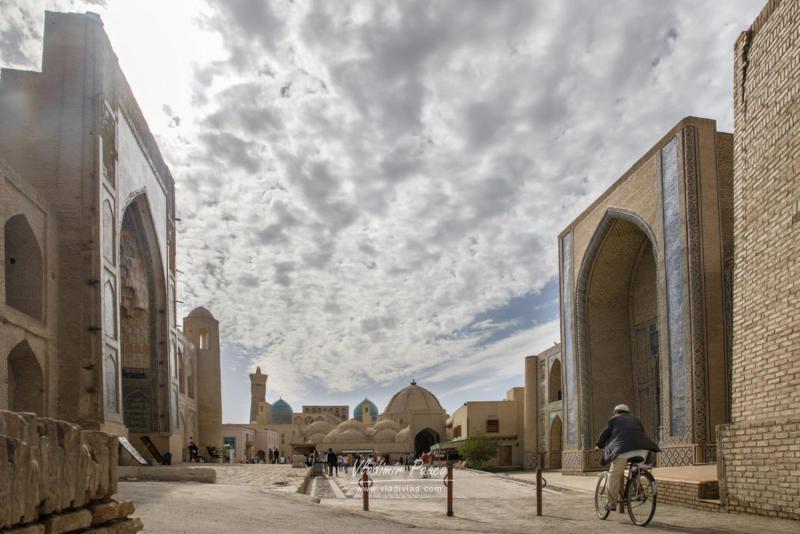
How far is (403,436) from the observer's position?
49531 millimetres

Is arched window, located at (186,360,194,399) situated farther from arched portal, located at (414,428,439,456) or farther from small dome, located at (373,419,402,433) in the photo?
arched portal, located at (414,428,439,456)

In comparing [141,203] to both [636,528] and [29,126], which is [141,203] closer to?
[29,126]

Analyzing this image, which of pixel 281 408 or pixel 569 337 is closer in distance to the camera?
pixel 569 337

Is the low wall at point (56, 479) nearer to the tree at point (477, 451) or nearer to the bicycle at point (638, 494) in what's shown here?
the bicycle at point (638, 494)

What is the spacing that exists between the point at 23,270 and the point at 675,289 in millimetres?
14638

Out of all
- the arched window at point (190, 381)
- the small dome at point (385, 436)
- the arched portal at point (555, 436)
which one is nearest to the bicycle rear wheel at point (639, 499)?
the arched portal at point (555, 436)

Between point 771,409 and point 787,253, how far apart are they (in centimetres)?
178

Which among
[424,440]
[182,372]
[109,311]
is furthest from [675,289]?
[424,440]

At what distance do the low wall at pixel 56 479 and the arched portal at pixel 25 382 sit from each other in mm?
12653

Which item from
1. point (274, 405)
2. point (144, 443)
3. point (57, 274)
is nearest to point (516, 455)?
point (144, 443)

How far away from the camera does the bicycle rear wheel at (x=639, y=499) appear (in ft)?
22.3

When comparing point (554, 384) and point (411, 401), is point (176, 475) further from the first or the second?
point (411, 401)

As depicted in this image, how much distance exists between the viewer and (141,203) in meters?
25.5

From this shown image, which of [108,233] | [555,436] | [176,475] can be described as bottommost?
[555,436]
